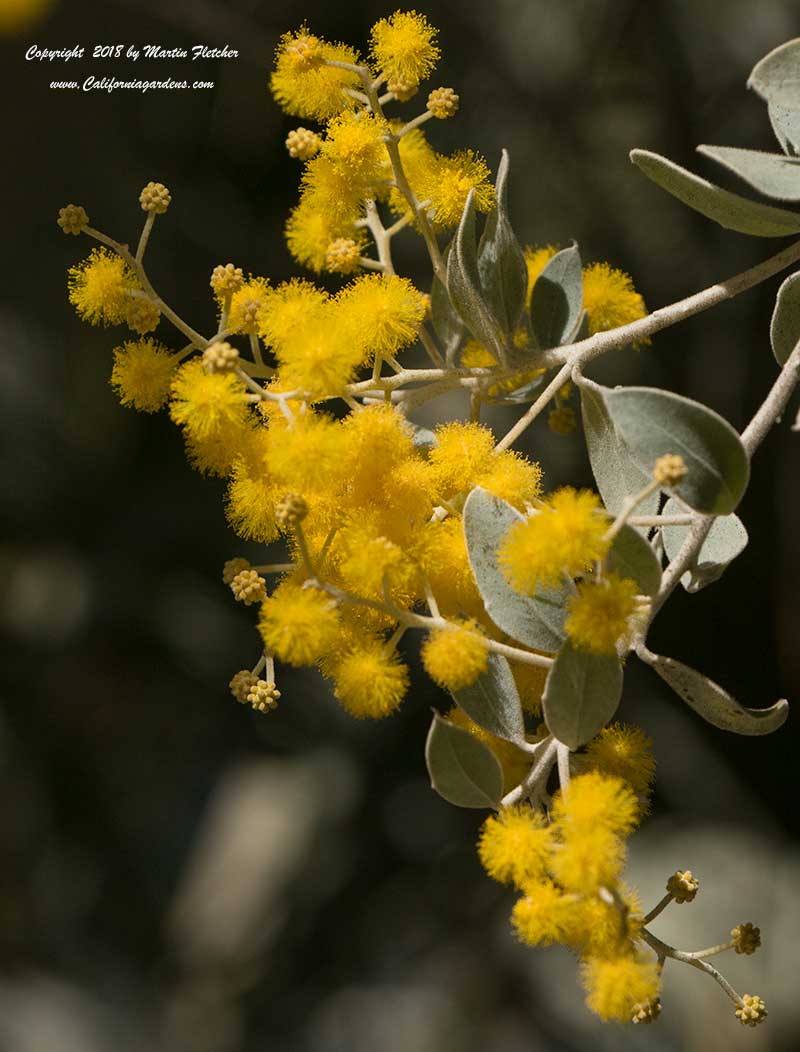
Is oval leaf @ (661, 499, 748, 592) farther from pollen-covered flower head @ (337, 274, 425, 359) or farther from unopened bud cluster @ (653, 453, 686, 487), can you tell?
pollen-covered flower head @ (337, 274, 425, 359)

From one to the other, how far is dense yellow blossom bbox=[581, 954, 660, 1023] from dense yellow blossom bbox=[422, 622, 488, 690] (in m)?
0.21

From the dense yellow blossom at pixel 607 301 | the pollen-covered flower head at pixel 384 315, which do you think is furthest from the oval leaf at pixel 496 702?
the dense yellow blossom at pixel 607 301

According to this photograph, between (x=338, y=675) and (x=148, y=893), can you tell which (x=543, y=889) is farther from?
(x=148, y=893)

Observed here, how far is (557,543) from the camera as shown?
644 mm

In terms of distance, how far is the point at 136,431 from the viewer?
1.59m

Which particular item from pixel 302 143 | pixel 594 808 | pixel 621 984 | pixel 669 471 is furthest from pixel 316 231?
pixel 621 984

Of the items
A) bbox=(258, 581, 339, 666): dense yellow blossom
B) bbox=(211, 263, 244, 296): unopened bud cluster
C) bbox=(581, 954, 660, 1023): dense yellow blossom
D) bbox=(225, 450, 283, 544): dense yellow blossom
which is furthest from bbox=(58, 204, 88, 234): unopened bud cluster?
bbox=(581, 954, 660, 1023): dense yellow blossom

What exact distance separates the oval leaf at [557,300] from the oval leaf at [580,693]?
1.22ft

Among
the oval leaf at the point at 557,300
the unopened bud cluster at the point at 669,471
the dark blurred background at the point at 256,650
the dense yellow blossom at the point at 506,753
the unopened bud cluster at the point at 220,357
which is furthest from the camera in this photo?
the dark blurred background at the point at 256,650

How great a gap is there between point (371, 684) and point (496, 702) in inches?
4.2

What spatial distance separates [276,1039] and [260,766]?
443 millimetres

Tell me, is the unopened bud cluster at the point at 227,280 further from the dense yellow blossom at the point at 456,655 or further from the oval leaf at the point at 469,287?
the dense yellow blossom at the point at 456,655

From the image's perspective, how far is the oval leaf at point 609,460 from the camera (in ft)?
2.57

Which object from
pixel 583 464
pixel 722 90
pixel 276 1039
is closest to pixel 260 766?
pixel 276 1039
